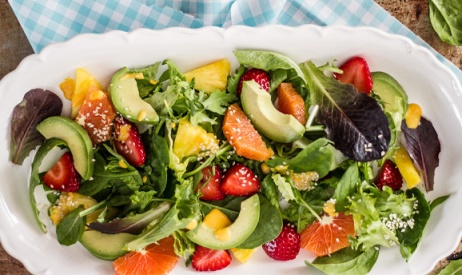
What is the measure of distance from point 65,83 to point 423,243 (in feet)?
3.67

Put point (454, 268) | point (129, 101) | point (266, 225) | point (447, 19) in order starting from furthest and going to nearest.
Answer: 1. point (454, 268)
2. point (447, 19)
3. point (266, 225)
4. point (129, 101)

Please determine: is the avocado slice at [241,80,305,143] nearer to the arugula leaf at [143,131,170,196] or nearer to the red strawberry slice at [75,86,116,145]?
the arugula leaf at [143,131,170,196]

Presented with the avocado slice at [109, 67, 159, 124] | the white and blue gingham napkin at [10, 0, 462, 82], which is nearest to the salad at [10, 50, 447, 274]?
the avocado slice at [109, 67, 159, 124]

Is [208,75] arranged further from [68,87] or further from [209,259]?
[209,259]

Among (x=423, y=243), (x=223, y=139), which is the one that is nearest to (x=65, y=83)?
(x=223, y=139)

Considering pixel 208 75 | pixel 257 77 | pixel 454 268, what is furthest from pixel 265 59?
pixel 454 268

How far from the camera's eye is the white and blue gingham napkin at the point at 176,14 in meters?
1.87

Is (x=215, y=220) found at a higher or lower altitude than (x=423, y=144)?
lower

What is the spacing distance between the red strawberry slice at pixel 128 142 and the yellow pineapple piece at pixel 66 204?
188 mm

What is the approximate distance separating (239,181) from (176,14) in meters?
0.51

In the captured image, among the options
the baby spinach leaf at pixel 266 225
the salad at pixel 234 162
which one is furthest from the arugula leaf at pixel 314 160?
the baby spinach leaf at pixel 266 225

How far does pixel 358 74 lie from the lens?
180cm

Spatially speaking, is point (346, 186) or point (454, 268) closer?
point (346, 186)

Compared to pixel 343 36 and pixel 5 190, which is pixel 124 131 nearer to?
pixel 5 190
